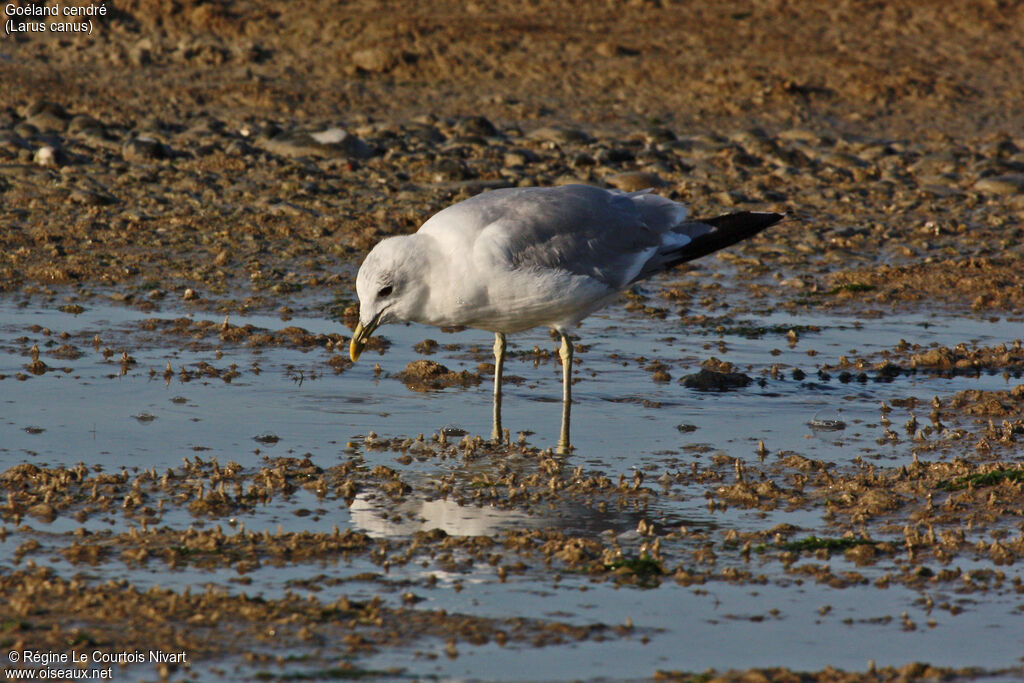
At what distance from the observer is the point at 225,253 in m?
9.51

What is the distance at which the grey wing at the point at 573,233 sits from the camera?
6540mm

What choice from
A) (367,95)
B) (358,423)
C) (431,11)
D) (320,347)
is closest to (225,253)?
(320,347)

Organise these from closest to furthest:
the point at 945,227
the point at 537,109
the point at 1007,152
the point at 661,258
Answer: the point at 661,258 → the point at 945,227 → the point at 1007,152 → the point at 537,109

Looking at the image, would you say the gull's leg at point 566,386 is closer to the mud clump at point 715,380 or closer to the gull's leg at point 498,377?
the gull's leg at point 498,377

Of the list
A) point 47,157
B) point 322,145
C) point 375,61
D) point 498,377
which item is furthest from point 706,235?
point 375,61

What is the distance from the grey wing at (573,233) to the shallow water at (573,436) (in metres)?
0.71

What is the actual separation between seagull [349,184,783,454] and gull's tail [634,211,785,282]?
0.04ft

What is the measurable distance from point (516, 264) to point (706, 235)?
1.38 metres

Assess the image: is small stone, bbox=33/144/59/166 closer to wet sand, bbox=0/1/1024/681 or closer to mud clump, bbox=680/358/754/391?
wet sand, bbox=0/1/1024/681

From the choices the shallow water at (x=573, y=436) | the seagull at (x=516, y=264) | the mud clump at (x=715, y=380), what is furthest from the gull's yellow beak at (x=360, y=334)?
the mud clump at (x=715, y=380)

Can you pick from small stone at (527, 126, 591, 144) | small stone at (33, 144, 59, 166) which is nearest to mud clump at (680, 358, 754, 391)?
small stone at (527, 126, 591, 144)

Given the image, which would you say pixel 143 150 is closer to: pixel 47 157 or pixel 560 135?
pixel 47 157

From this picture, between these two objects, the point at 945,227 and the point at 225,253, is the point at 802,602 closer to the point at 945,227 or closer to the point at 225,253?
the point at 225,253

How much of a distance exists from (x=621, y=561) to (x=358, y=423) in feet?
7.08
